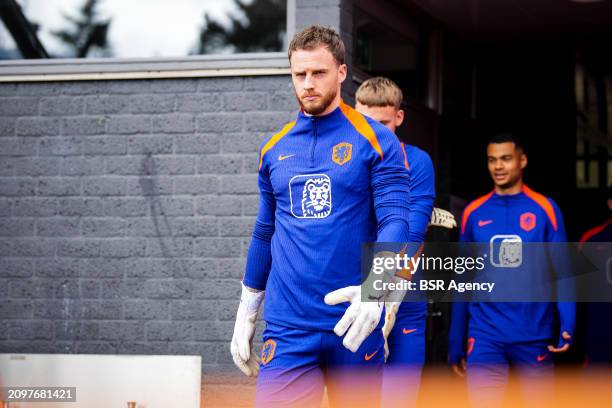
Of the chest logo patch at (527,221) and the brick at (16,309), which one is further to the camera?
the brick at (16,309)

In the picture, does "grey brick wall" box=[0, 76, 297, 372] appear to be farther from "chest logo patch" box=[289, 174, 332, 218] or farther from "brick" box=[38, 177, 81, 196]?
"chest logo patch" box=[289, 174, 332, 218]

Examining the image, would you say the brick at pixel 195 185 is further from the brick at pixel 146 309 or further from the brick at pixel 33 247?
the brick at pixel 33 247

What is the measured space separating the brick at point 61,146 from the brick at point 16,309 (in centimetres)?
100

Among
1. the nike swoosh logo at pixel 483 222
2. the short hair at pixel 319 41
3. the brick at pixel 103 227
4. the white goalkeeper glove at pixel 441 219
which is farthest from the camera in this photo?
the brick at pixel 103 227

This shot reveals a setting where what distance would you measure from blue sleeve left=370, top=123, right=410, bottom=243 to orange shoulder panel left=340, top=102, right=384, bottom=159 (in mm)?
20

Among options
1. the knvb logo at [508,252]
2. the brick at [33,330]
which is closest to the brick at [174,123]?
the brick at [33,330]

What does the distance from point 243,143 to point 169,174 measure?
53cm

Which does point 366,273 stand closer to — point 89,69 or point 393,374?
point 393,374

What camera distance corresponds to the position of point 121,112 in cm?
661

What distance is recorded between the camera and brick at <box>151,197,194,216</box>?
21.2ft

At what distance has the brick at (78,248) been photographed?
21.6 ft

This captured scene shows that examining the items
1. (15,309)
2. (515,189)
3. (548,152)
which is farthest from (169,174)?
(548,152)

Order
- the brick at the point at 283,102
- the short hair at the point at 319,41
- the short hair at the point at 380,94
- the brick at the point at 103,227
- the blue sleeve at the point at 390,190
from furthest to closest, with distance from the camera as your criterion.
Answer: the brick at the point at 103,227 → the brick at the point at 283,102 → the short hair at the point at 380,94 → the short hair at the point at 319,41 → the blue sleeve at the point at 390,190

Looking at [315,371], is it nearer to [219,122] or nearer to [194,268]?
[194,268]
